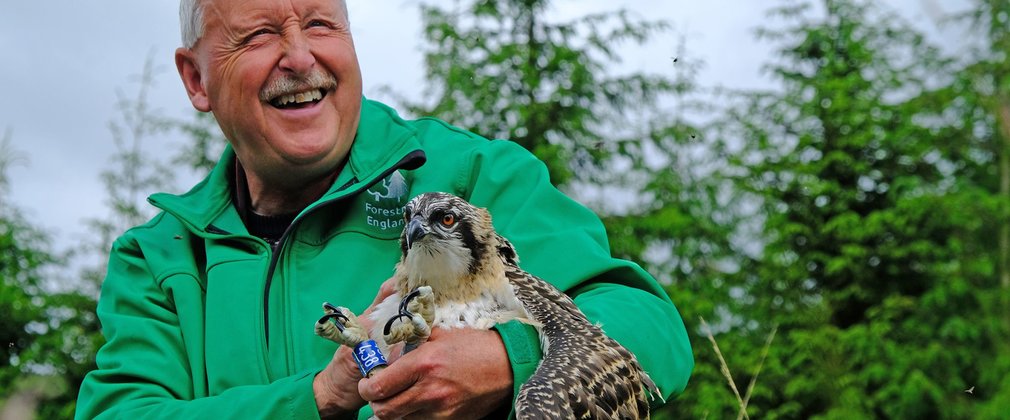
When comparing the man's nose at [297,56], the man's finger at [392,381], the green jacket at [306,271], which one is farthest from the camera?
the man's nose at [297,56]

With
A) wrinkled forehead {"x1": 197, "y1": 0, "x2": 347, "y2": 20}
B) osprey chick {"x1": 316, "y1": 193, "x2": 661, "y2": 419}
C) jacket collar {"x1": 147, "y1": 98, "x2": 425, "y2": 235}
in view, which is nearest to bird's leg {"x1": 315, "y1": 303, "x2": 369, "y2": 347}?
osprey chick {"x1": 316, "y1": 193, "x2": 661, "y2": 419}

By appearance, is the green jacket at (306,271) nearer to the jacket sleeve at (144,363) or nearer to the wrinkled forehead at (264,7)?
the jacket sleeve at (144,363)

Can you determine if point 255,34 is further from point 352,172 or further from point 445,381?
point 445,381

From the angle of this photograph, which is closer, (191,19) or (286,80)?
(286,80)

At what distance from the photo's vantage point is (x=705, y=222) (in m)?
13.2

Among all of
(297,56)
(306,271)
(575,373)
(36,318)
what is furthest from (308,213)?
(36,318)

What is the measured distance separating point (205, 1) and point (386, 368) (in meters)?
1.65

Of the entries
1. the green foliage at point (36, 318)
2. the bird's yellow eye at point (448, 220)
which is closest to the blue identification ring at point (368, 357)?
the bird's yellow eye at point (448, 220)

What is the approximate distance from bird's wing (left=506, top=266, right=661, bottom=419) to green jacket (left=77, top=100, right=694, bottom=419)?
0.79 feet

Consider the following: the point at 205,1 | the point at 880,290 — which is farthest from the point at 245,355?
the point at 880,290

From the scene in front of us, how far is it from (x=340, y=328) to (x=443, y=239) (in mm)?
512

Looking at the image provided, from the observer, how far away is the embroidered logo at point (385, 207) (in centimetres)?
354

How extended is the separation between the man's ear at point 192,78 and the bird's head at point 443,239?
108 centimetres

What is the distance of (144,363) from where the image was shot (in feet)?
11.5
